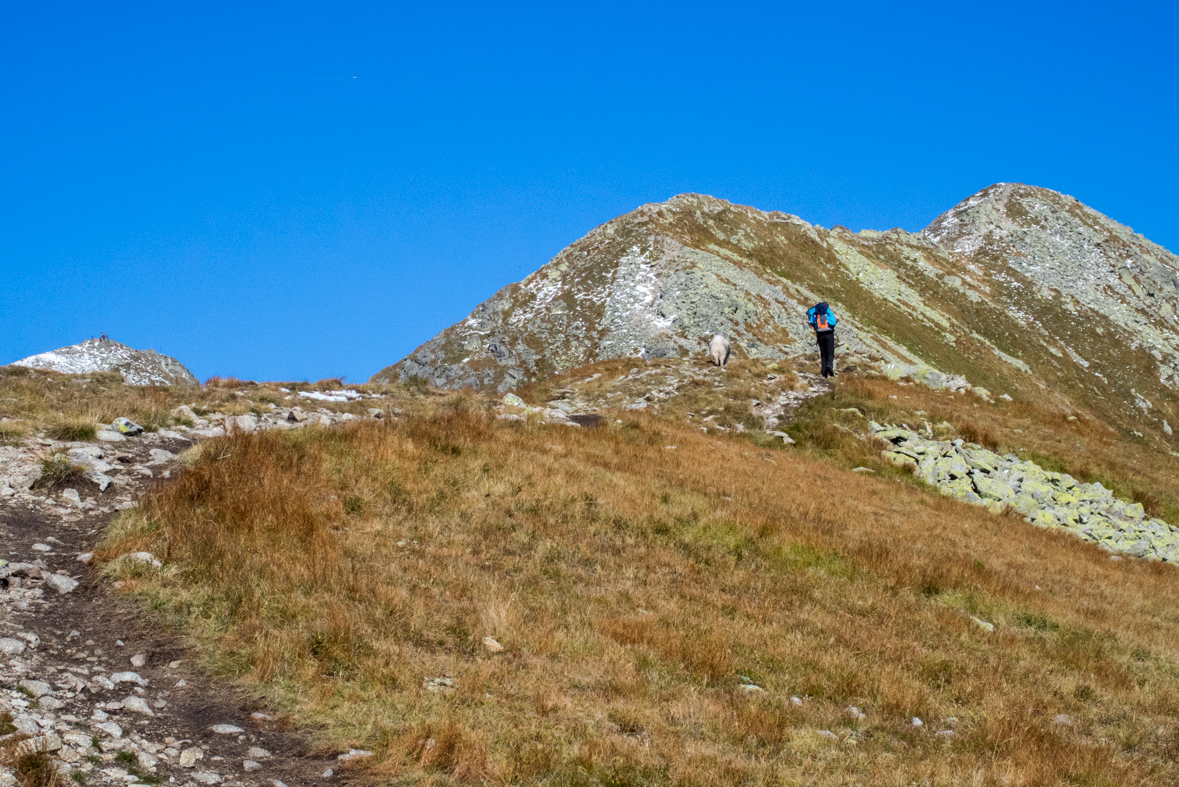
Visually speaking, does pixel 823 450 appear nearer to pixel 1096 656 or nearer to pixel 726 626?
pixel 1096 656

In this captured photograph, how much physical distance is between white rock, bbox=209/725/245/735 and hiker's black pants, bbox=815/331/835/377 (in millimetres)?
24210

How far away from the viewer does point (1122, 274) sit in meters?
124

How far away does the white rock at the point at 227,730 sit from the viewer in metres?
5.30

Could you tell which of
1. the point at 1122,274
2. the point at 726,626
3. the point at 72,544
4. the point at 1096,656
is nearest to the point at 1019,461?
the point at 1096,656

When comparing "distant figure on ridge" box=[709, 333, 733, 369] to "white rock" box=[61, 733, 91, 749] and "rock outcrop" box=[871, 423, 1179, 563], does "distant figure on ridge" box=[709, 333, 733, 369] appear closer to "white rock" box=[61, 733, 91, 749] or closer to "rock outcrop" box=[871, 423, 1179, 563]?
"rock outcrop" box=[871, 423, 1179, 563]

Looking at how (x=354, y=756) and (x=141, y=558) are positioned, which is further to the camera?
(x=141, y=558)

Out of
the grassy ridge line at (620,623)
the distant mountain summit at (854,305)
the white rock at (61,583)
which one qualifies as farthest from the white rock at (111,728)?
the distant mountain summit at (854,305)

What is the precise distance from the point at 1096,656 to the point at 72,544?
1161 centimetres

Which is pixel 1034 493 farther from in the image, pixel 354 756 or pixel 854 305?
pixel 854 305

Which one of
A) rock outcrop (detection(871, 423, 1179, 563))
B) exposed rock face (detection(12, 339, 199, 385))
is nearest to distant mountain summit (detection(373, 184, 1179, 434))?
rock outcrop (detection(871, 423, 1179, 563))

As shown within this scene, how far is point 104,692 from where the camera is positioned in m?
5.52

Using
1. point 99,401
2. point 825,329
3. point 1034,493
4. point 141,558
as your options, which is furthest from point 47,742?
point 825,329

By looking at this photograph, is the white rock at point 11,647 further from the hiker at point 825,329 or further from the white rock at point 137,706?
the hiker at point 825,329

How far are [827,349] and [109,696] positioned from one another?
2533 cm
